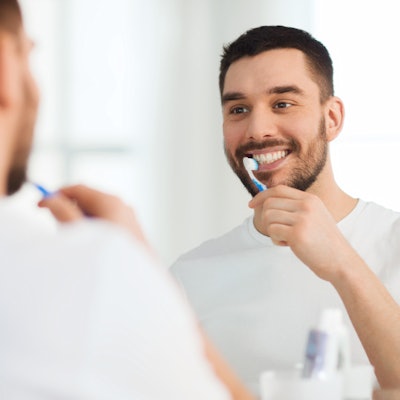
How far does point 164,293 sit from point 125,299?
0.04 meters

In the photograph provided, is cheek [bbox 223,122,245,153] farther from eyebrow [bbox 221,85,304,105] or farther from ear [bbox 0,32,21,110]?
ear [bbox 0,32,21,110]

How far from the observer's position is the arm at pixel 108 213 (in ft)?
2.40

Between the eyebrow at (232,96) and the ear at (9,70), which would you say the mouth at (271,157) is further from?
the ear at (9,70)

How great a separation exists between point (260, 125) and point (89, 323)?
3.99 feet

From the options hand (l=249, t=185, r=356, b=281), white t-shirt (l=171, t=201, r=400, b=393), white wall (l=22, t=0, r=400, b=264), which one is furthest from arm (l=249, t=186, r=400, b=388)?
white wall (l=22, t=0, r=400, b=264)

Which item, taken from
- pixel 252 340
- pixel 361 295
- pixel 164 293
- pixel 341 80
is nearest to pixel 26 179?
pixel 164 293

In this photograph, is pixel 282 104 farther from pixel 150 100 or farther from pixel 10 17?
pixel 150 100

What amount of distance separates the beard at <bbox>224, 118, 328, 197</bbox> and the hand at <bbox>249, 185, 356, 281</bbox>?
1.41 feet

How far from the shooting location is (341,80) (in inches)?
115

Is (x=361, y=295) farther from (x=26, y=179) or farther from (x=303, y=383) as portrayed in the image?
(x=26, y=179)

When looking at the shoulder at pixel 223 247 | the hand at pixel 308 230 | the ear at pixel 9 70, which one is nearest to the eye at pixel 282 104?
the shoulder at pixel 223 247

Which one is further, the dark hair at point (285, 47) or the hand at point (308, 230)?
the dark hair at point (285, 47)

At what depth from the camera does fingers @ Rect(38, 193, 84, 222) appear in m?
0.76

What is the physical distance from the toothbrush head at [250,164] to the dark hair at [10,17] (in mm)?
1092
